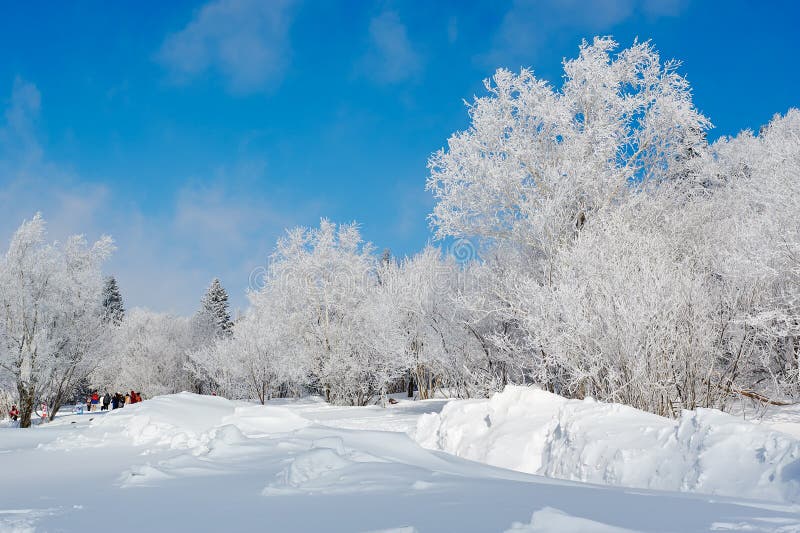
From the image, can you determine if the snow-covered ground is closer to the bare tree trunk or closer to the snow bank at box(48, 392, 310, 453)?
the snow bank at box(48, 392, 310, 453)

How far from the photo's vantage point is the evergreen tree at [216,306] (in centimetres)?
4616

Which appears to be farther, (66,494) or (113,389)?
(113,389)

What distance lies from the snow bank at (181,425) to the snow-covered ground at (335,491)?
6 cm

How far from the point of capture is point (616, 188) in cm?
1282

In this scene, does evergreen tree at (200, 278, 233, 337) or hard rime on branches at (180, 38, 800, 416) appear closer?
hard rime on branches at (180, 38, 800, 416)

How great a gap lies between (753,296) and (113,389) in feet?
153

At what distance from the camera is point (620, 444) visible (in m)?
5.64

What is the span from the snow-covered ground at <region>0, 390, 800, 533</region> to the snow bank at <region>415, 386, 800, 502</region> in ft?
0.11

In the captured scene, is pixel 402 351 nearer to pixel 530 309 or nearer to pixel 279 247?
pixel 530 309

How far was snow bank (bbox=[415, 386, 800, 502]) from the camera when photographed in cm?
454

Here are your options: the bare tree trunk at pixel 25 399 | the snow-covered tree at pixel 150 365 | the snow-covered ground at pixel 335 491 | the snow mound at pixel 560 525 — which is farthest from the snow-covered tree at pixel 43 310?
the snow mound at pixel 560 525

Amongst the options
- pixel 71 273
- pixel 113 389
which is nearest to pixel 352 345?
pixel 71 273

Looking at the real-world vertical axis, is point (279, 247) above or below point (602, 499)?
above

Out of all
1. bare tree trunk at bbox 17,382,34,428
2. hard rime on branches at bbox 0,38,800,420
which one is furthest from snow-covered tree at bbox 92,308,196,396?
bare tree trunk at bbox 17,382,34,428
